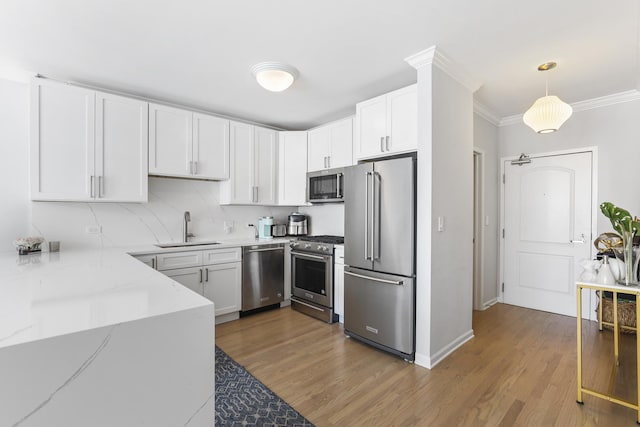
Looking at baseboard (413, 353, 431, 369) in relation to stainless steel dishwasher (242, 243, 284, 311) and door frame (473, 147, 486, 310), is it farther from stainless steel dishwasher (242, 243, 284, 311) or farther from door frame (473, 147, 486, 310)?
stainless steel dishwasher (242, 243, 284, 311)

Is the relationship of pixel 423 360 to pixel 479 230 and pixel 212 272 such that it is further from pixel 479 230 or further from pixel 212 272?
pixel 212 272

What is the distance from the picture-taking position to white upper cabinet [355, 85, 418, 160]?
8.75ft

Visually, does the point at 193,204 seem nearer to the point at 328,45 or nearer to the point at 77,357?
the point at 328,45

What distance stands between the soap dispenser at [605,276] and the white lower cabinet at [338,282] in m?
2.09

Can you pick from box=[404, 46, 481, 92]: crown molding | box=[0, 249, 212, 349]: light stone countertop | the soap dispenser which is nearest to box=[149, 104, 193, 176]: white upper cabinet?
box=[0, 249, 212, 349]: light stone countertop

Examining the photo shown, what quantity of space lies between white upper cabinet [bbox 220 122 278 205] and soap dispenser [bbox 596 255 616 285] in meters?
3.37

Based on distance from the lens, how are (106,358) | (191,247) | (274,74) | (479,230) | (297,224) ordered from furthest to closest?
(297,224), (479,230), (191,247), (274,74), (106,358)

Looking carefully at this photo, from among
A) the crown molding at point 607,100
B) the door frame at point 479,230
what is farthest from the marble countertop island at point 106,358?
the crown molding at point 607,100

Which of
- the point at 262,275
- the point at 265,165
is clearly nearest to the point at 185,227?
the point at 262,275

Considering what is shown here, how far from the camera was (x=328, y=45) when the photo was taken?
7.63ft

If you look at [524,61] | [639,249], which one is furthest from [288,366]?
[524,61]

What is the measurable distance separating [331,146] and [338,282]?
167cm

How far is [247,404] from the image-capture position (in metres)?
2.00

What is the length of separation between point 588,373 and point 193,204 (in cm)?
418
